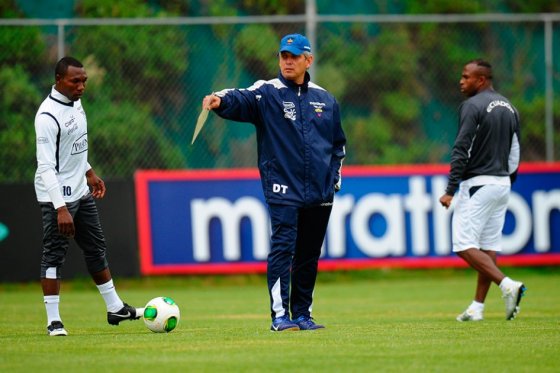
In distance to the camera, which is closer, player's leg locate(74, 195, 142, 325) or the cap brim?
the cap brim

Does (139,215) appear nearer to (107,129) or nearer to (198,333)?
(107,129)

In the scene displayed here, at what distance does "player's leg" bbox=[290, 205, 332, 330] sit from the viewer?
9125mm

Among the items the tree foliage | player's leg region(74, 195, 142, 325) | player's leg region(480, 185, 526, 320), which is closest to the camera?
player's leg region(74, 195, 142, 325)

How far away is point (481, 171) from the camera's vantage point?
10.8m

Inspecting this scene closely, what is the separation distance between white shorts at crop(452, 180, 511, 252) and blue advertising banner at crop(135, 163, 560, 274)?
5.94 meters

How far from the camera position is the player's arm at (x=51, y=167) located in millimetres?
8938

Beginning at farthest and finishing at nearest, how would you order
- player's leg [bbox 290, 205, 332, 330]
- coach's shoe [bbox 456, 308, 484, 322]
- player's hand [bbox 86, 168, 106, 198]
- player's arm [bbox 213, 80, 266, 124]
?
coach's shoe [bbox 456, 308, 484, 322], player's hand [bbox 86, 168, 106, 198], player's leg [bbox 290, 205, 332, 330], player's arm [bbox 213, 80, 266, 124]

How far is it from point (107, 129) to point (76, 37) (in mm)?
1439

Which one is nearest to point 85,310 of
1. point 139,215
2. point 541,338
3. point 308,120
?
point 139,215

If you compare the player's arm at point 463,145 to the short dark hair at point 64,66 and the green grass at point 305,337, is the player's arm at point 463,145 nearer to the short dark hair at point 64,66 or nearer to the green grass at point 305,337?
the green grass at point 305,337

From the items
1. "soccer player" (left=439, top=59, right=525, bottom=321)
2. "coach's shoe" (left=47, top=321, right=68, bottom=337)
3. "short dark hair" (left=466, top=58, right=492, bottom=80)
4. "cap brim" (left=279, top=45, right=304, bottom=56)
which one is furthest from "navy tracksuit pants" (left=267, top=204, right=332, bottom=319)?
"short dark hair" (left=466, top=58, right=492, bottom=80)

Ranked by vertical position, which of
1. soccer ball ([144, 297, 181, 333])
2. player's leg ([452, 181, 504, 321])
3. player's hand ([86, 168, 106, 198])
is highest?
player's hand ([86, 168, 106, 198])

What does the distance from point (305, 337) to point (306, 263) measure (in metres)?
1.03

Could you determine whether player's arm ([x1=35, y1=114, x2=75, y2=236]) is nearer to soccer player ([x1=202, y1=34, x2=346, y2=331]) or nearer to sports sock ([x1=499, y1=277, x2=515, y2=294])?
soccer player ([x1=202, y1=34, x2=346, y2=331])
